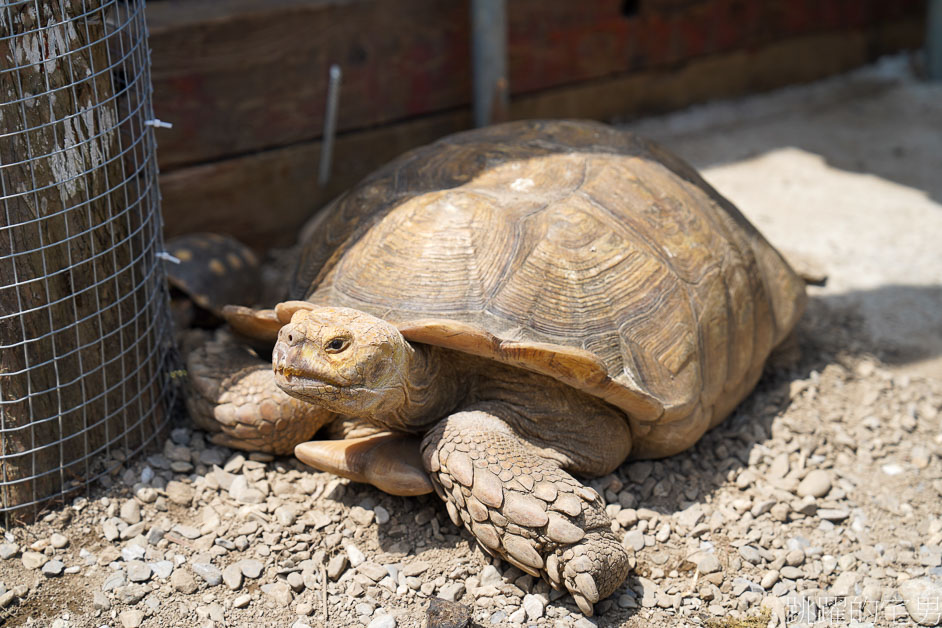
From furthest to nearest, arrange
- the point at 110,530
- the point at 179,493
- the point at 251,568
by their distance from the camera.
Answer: the point at 179,493 → the point at 110,530 → the point at 251,568

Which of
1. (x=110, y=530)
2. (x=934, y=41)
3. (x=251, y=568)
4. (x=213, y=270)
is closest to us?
(x=251, y=568)

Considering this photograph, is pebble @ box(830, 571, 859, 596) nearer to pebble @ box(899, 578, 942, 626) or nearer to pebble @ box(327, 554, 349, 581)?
pebble @ box(899, 578, 942, 626)

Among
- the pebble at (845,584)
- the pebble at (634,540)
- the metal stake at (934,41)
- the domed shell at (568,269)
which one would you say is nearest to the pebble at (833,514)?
the pebble at (845,584)

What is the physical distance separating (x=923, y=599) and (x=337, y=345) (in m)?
1.76

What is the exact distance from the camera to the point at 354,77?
4.21m

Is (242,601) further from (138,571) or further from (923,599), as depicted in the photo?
(923,599)

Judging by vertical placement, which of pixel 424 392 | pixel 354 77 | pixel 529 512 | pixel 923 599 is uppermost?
pixel 354 77

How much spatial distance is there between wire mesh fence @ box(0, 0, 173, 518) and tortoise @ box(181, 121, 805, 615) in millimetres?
299

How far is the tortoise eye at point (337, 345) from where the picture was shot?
2.36 meters

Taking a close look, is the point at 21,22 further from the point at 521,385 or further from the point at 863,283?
the point at 863,283

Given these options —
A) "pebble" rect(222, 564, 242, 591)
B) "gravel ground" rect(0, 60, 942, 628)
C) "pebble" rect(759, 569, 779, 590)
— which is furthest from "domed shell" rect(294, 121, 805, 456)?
"pebble" rect(222, 564, 242, 591)

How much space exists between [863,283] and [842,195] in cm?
92

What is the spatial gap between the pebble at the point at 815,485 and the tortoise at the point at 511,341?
35 centimetres

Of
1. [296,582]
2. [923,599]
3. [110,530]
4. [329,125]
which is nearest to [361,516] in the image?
[296,582]
